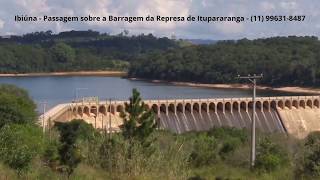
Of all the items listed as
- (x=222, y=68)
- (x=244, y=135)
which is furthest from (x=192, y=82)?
(x=244, y=135)

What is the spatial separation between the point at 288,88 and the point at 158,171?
89.8 m

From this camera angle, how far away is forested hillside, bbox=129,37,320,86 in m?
101

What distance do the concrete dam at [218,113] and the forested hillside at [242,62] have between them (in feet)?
90.1

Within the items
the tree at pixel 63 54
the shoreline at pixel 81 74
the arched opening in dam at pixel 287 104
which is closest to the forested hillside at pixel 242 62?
the shoreline at pixel 81 74

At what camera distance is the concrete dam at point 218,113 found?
58.2 m

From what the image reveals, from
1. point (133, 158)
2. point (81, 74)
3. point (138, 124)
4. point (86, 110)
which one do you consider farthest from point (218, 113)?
point (81, 74)

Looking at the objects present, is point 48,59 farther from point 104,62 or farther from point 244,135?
point 244,135

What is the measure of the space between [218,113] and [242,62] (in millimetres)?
48986

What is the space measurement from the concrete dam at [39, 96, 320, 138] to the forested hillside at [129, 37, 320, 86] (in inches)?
1081

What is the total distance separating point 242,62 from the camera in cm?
11388

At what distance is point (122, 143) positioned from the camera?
12.3m

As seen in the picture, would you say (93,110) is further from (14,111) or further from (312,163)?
(312,163)

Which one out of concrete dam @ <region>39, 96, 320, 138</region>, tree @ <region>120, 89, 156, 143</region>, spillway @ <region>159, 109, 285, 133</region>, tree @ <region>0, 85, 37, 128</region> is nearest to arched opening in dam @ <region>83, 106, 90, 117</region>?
concrete dam @ <region>39, 96, 320, 138</region>

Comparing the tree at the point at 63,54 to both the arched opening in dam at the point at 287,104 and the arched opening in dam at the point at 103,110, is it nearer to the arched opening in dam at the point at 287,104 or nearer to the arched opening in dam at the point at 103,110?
the arched opening in dam at the point at 287,104
